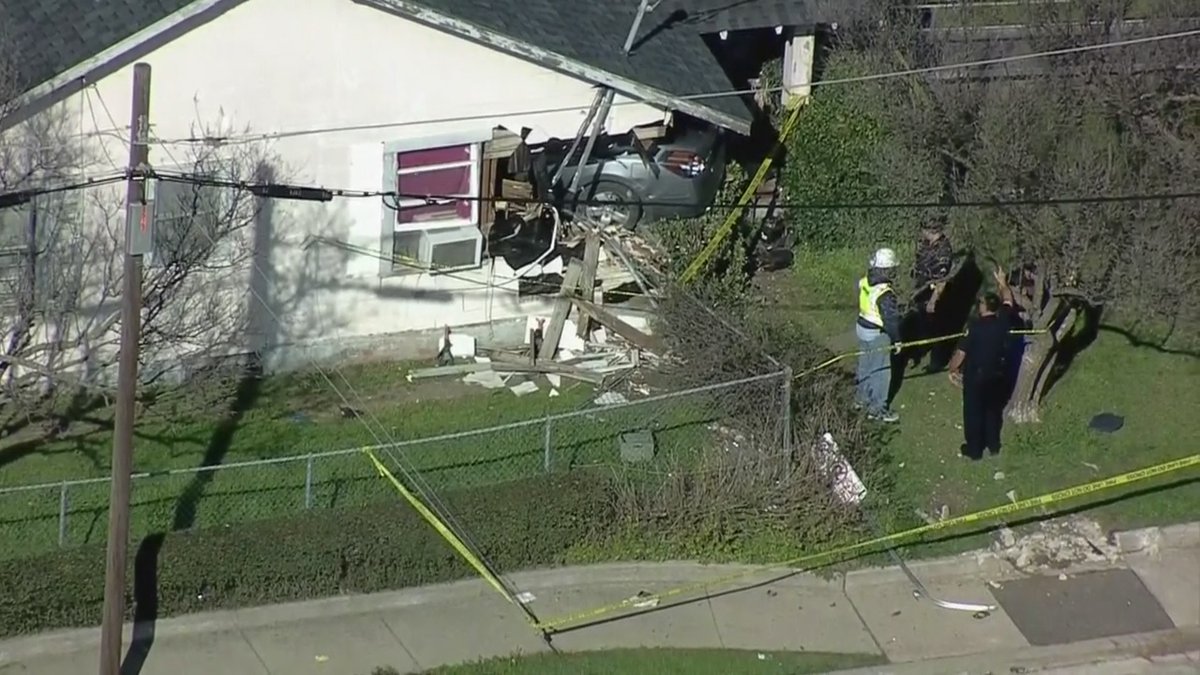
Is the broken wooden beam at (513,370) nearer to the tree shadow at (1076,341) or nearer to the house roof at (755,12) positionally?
the tree shadow at (1076,341)

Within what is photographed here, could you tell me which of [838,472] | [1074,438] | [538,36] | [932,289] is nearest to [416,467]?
[838,472]

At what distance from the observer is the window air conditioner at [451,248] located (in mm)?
16203

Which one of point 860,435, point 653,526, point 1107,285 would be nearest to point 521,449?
point 653,526

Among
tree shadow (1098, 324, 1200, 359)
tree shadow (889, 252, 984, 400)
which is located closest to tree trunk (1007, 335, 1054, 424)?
tree shadow (889, 252, 984, 400)

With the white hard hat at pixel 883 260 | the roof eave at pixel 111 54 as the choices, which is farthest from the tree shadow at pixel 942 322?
the roof eave at pixel 111 54

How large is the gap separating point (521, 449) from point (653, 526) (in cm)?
162

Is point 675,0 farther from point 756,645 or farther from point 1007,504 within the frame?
point 756,645

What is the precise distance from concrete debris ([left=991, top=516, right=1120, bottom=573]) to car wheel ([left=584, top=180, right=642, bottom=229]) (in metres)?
5.11

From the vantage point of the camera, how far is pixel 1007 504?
1398cm

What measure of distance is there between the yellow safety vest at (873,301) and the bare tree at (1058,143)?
1.27m

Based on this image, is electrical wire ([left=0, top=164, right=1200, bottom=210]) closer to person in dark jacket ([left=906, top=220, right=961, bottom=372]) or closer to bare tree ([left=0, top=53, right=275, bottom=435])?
bare tree ([left=0, top=53, right=275, bottom=435])

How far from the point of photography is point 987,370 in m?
14.2

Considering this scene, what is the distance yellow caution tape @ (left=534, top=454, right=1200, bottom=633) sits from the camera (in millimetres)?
12742

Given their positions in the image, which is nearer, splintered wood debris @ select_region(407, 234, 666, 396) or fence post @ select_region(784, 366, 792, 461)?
fence post @ select_region(784, 366, 792, 461)
